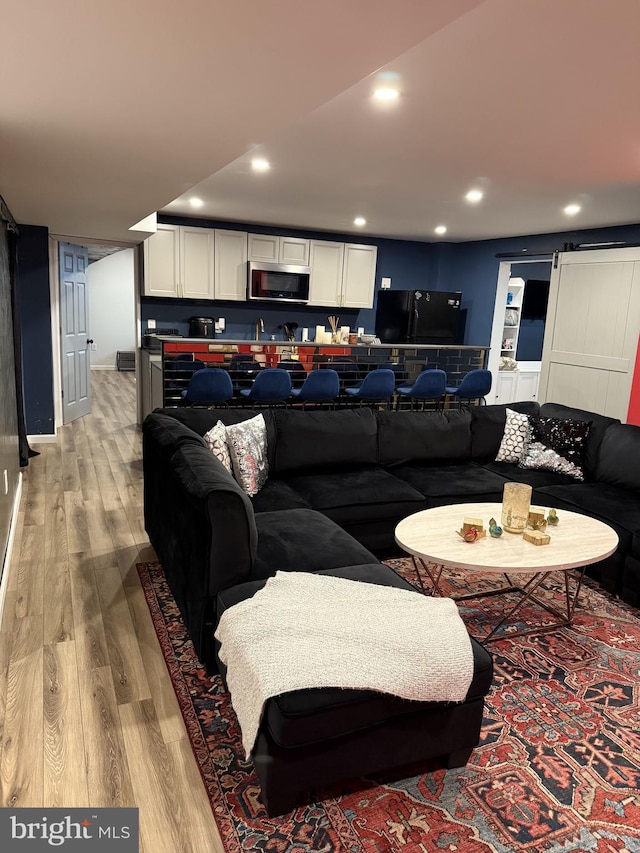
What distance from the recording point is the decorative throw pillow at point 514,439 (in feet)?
14.4

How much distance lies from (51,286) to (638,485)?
5.89 meters

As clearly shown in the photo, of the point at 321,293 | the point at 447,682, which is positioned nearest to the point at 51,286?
the point at 321,293

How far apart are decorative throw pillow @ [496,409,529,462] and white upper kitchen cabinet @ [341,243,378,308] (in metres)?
4.33

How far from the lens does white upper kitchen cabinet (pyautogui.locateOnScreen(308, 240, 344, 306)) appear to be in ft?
26.3

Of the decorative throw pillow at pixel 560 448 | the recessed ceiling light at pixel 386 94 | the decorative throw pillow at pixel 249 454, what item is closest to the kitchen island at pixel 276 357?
the decorative throw pillow at pixel 249 454

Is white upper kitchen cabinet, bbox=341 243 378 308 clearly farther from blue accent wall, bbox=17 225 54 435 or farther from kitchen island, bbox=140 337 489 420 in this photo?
blue accent wall, bbox=17 225 54 435

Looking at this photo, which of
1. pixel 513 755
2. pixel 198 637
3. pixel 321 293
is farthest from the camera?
pixel 321 293

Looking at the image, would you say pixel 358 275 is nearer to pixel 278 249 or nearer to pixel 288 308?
pixel 288 308

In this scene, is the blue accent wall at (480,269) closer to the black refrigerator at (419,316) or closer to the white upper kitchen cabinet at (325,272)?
the black refrigerator at (419,316)

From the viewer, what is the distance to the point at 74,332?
7.27 meters

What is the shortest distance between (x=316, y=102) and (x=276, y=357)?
13.2 ft

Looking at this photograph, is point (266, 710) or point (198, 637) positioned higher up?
point (266, 710)

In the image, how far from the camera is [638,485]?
3.88 metres

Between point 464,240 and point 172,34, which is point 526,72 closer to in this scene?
point 172,34
